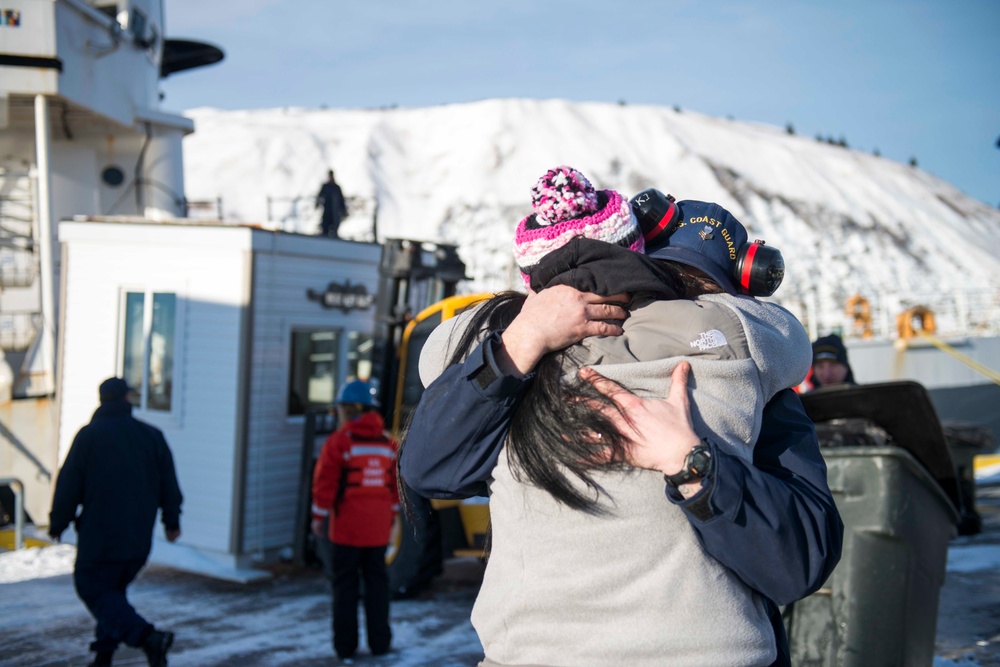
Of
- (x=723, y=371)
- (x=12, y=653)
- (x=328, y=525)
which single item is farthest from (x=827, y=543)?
(x=12, y=653)

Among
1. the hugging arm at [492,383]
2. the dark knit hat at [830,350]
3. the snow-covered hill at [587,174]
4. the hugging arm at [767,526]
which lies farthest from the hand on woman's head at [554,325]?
the snow-covered hill at [587,174]

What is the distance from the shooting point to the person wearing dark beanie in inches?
282

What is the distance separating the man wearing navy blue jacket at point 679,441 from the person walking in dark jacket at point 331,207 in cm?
1482

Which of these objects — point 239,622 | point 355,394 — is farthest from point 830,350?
point 239,622

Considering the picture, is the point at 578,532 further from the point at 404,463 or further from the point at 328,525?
the point at 328,525

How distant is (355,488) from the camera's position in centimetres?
668

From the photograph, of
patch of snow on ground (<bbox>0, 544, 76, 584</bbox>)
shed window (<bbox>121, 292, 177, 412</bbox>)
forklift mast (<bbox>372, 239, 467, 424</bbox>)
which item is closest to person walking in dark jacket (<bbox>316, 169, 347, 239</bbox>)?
forklift mast (<bbox>372, 239, 467, 424</bbox>)

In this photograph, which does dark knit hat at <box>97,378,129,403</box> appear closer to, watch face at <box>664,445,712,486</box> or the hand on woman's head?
the hand on woman's head

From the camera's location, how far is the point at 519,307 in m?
2.06

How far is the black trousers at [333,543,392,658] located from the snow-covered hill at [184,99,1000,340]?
47299 mm

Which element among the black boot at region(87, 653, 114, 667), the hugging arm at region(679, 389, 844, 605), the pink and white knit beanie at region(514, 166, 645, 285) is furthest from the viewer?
the black boot at region(87, 653, 114, 667)

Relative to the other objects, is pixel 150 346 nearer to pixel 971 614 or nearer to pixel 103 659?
pixel 103 659

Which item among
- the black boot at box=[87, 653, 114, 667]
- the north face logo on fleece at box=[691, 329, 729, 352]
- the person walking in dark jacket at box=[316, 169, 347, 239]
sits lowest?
the black boot at box=[87, 653, 114, 667]

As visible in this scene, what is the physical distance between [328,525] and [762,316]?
5.51 metres
